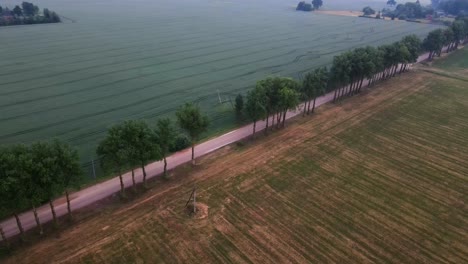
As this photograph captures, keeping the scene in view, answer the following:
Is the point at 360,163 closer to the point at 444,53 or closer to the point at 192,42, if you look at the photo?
the point at 192,42

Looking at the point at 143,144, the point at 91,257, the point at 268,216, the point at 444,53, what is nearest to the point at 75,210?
the point at 91,257

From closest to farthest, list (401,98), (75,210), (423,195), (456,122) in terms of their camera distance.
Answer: (75,210)
(423,195)
(456,122)
(401,98)

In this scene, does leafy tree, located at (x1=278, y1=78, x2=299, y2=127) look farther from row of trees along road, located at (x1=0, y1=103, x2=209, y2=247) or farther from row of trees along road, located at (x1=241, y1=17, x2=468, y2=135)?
row of trees along road, located at (x1=0, y1=103, x2=209, y2=247)

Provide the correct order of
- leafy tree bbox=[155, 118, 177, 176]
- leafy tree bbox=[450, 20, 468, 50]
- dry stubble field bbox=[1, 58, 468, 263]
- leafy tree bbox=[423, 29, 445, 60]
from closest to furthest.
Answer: dry stubble field bbox=[1, 58, 468, 263], leafy tree bbox=[155, 118, 177, 176], leafy tree bbox=[423, 29, 445, 60], leafy tree bbox=[450, 20, 468, 50]

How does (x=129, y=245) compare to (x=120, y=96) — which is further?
(x=120, y=96)

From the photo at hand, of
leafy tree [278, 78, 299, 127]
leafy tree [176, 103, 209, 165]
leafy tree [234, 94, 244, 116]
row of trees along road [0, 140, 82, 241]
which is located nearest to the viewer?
row of trees along road [0, 140, 82, 241]

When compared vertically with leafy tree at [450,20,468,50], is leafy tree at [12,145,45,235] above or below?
below

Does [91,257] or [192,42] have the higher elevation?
[192,42]

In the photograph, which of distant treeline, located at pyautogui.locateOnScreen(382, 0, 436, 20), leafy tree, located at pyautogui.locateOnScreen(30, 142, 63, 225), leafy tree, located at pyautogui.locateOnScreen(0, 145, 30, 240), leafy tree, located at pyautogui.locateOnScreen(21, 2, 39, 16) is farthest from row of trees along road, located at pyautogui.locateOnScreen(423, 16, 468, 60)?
leafy tree, located at pyautogui.locateOnScreen(21, 2, 39, 16)
